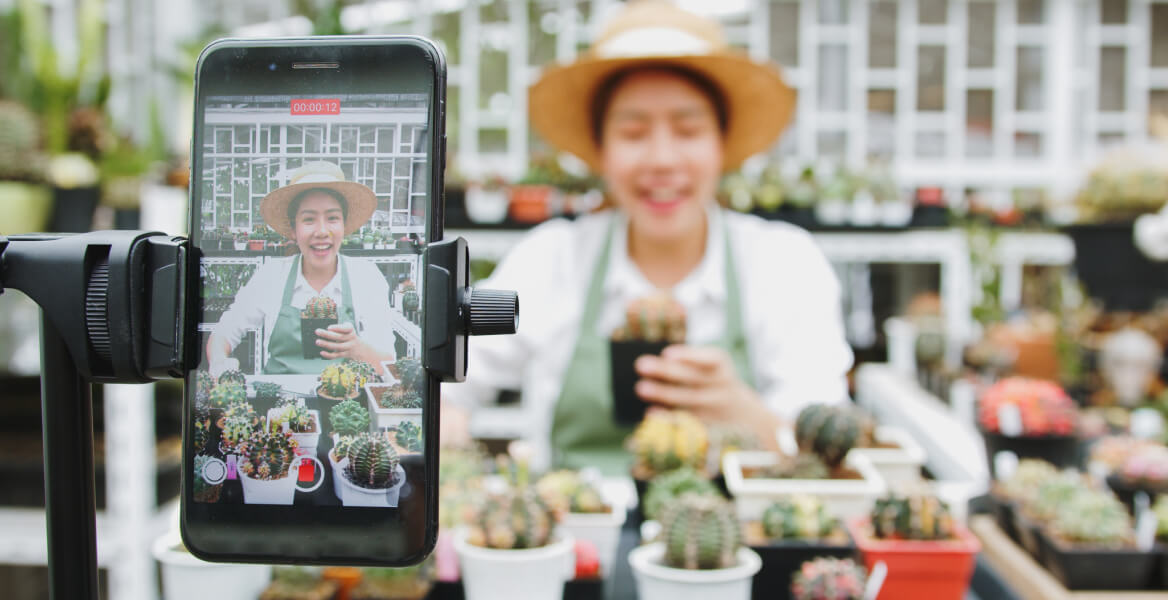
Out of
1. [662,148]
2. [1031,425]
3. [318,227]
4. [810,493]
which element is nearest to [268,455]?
[318,227]

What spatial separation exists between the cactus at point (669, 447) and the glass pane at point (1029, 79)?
16.8 ft

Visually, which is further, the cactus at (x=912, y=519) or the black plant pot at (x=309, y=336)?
the cactus at (x=912, y=519)

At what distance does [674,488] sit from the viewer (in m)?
0.96

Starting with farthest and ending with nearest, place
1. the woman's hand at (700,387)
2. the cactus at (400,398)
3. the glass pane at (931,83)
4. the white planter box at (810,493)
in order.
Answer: the glass pane at (931,83)
the woman's hand at (700,387)
the white planter box at (810,493)
the cactus at (400,398)

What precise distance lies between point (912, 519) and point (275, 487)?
0.65m

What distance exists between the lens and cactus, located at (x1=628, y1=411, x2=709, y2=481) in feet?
3.54

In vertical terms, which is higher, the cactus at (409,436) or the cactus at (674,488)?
the cactus at (409,436)

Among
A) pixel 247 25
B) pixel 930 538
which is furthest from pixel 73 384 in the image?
pixel 247 25

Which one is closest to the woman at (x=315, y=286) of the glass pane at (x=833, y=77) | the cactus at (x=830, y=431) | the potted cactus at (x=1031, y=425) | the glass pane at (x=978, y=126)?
the cactus at (x=830, y=431)

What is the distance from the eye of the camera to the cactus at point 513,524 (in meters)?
0.73

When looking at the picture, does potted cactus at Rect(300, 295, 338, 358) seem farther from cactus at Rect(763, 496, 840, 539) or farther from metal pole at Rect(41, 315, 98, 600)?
cactus at Rect(763, 496, 840, 539)

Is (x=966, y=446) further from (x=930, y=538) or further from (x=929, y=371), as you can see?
(x=930, y=538)

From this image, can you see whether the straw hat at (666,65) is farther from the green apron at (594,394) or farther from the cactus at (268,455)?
the cactus at (268,455)

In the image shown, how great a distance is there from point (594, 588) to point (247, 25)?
4.61m
